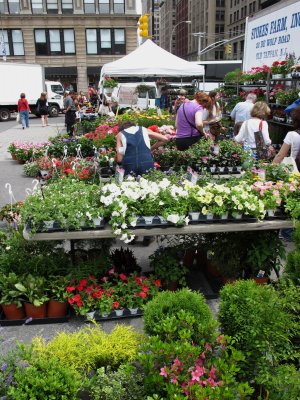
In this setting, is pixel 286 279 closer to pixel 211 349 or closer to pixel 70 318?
pixel 211 349

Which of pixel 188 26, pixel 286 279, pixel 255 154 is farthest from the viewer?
pixel 188 26

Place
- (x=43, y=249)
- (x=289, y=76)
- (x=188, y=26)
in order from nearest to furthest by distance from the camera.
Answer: (x=43, y=249) < (x=289, y=76) < (x=188, y=26)

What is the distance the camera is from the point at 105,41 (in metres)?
43.2

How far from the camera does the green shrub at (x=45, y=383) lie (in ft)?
7.66

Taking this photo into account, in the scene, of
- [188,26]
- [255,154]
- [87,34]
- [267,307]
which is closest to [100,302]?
[267,307]

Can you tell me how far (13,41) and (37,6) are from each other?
14.4 ft

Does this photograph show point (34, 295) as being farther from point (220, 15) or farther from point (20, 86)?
point (220, 15)

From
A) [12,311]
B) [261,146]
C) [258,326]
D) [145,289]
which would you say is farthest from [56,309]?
[261,146]

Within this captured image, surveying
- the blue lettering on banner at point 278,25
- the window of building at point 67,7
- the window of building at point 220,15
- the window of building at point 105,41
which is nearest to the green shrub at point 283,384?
the blue lettering on banner at point 278,25

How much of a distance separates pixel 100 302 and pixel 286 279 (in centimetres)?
176

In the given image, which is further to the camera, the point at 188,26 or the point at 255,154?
the point at 188,26

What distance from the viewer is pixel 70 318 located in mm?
4062

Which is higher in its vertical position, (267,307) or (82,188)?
(82,188)

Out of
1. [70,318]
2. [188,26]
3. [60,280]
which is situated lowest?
[70,318]
